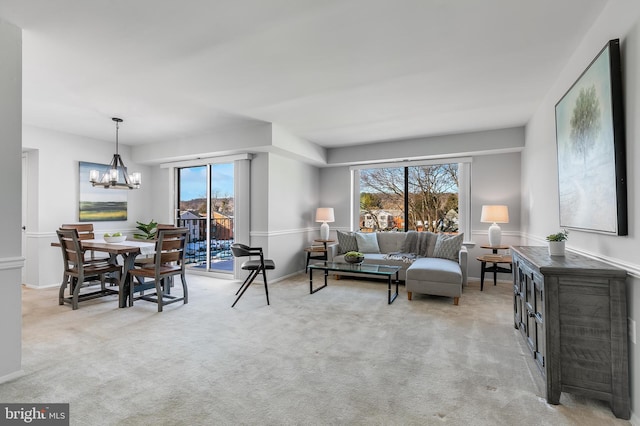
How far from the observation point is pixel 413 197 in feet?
20.2

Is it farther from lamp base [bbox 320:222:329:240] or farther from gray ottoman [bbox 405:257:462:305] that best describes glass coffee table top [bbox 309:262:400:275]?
lamp base [bbox 320:222:329:240]

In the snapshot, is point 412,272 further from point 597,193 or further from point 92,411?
point 92,411

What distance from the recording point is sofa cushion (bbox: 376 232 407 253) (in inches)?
227

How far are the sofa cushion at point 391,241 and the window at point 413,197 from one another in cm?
48

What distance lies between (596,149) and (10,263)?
4.00 meters

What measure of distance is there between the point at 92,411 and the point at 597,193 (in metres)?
3.40

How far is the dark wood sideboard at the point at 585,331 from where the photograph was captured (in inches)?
69.2

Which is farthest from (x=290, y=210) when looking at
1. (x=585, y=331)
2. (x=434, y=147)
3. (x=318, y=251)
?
(x=585, y=331)

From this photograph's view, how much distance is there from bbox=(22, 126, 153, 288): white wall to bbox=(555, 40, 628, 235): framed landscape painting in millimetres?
6680

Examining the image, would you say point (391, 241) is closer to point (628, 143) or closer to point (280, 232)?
point (280, 232)

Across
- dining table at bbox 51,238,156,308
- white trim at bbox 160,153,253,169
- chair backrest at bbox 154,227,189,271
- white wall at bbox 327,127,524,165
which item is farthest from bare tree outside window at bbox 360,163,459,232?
dining table at bbox 51,238,156,308

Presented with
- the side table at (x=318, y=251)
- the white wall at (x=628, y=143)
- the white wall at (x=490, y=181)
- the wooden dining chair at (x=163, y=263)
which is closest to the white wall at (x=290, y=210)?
the side table at (x=318, y=251)

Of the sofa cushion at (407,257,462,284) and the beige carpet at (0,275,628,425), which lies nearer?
the beige carpet at (0,275,628,425)

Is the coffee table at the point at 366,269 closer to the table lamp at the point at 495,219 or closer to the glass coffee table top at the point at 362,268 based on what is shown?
the glass coffee table top at the point at 362,268
